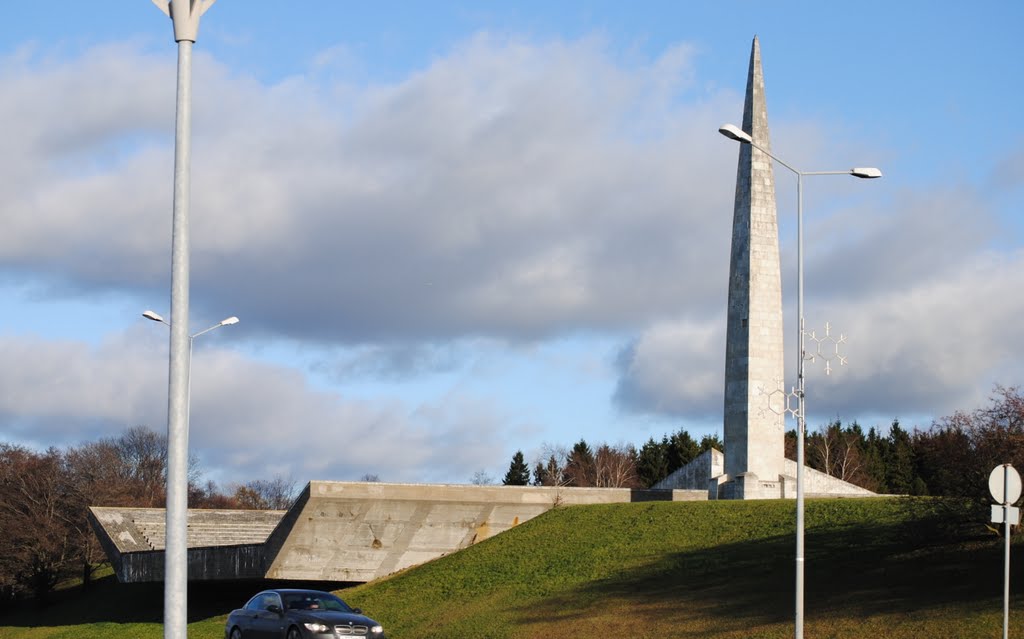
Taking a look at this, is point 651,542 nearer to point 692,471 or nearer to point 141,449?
point 692,471

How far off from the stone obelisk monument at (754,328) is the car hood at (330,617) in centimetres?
2254

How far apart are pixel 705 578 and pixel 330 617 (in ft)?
39.0

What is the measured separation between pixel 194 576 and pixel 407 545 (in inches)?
321

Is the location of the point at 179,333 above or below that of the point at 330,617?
above

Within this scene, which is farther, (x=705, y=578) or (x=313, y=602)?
(x=705, y=578)

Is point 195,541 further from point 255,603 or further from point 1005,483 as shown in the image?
point 1005,483

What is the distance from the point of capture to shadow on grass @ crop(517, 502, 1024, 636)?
28766 millimetres

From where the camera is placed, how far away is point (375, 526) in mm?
44969

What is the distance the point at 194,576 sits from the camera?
1838 inches

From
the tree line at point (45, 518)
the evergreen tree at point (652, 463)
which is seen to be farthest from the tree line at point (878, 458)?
the tree line at point (45, 518)

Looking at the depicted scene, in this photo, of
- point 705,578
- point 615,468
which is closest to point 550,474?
point 615,468

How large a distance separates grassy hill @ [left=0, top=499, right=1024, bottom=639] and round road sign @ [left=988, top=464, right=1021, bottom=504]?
5200 mm

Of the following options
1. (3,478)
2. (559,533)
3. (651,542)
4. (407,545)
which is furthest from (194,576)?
(3,478)

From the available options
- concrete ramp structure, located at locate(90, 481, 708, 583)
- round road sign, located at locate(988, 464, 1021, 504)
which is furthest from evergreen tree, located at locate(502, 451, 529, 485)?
round road sign, located at locate(988, 464, 1021, 504)
